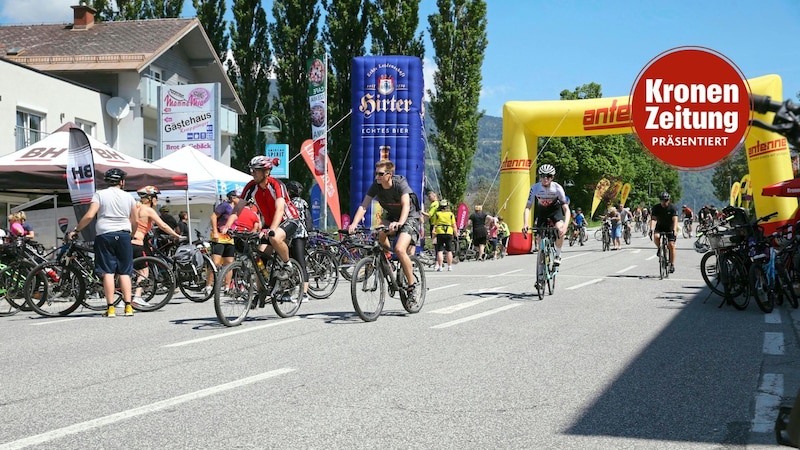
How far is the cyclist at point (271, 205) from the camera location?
9238mm

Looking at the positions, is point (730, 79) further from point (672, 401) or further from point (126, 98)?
point (126, 98)

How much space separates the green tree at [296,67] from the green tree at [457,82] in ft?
19.4

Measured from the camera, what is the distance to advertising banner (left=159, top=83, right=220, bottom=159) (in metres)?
21.3

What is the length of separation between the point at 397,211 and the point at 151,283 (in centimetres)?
364

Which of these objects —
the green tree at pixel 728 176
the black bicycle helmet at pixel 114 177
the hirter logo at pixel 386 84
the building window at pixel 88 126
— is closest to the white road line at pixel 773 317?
the black bicycle helmet at pixel 114 177

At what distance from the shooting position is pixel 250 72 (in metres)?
41.8

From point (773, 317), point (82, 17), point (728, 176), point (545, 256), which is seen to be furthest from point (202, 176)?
point (728, 176)

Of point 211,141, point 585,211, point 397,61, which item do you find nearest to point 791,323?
point 211,141

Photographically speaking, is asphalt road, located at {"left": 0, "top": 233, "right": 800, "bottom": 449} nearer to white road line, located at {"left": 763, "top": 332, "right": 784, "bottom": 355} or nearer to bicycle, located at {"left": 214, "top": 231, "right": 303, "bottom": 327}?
white road line, located at {"left": 763, "top": 332, "right": 784, "bottom": 355}

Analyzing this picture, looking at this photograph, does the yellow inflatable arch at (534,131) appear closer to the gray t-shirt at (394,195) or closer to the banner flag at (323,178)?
the banner flag at (323,178)

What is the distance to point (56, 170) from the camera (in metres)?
13.2

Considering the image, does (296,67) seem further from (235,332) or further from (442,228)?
(235,332)

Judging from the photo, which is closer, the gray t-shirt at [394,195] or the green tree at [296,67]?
the gray t-shirt at [394,195]

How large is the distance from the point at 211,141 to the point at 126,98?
49.2 feet
